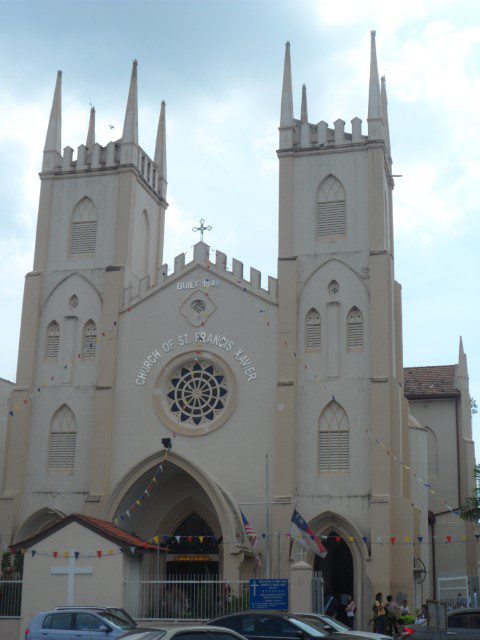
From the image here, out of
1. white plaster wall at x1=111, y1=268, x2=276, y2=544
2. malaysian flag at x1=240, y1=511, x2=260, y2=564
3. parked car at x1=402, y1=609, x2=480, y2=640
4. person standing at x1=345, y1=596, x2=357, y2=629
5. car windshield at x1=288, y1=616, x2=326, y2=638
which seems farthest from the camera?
white plaster wall at x1=111, y1=268, x2=276, y2=544

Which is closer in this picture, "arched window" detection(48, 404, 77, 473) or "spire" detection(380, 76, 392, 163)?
"arched window" detection(48, 404, 77, 473)

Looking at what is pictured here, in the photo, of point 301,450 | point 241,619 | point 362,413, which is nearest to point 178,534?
point 301,450

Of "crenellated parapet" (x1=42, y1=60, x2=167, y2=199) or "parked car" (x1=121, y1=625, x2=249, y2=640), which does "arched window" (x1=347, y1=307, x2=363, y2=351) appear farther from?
"parked car" (x1=121, y1=625, x2=249, y2=640)

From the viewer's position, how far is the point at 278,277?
3225cm

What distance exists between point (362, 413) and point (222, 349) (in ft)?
17.0

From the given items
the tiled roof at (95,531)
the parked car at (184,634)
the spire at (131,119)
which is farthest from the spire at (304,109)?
the parked car at (184,634)

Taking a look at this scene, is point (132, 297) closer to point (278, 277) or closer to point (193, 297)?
point (193, 297)

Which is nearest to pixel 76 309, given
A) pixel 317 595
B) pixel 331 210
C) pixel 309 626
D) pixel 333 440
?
pixel 331 210

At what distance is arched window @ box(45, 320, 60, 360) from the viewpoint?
3375cm

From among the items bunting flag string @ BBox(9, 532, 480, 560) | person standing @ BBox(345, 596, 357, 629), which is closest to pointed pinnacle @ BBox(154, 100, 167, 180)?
bunting flag string @ BBox(9, 532, 480, 560)

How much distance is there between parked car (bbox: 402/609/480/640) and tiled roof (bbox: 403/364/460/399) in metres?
24.6

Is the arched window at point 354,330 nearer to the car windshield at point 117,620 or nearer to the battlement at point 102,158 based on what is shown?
the battlement at point 102,158

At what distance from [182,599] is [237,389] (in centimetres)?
884

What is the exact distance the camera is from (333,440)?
3042cm
